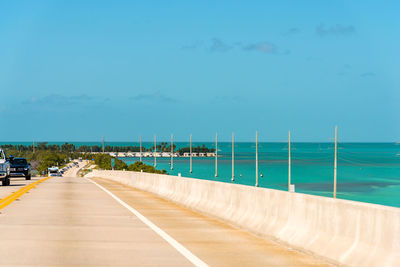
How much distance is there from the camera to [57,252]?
1128 cm

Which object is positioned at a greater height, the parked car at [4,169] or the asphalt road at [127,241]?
the parked car at [4,169]

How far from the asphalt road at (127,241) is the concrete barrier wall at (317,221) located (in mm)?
321

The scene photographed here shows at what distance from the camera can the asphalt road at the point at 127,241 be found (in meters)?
10.7

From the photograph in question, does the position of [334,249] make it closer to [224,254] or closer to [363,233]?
[363,233]

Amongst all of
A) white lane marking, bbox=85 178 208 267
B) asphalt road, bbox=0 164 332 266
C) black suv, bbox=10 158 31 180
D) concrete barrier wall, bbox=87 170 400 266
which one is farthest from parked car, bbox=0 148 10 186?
concrete barrier wall, bbox=87 170 400 266

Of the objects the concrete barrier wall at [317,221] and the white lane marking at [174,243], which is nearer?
the concrete barrier wall at [317,221]

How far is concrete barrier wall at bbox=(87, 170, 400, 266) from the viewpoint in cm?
889

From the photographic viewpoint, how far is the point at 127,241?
1289 cm

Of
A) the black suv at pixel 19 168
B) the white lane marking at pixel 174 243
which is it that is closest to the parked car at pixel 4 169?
the black suv at pixel 19 168

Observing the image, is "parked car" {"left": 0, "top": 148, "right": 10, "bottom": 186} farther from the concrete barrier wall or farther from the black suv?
the concrete barrier wall

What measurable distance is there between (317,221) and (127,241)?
3749 millimetres

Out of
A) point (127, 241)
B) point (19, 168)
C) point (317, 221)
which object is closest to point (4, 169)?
point (19, 168)

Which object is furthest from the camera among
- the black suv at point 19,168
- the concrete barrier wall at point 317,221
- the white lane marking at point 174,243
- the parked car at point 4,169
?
the black suv at point 19,168

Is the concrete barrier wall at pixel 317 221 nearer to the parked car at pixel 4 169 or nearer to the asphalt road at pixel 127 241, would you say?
the asphalt road at pixel 127 241
